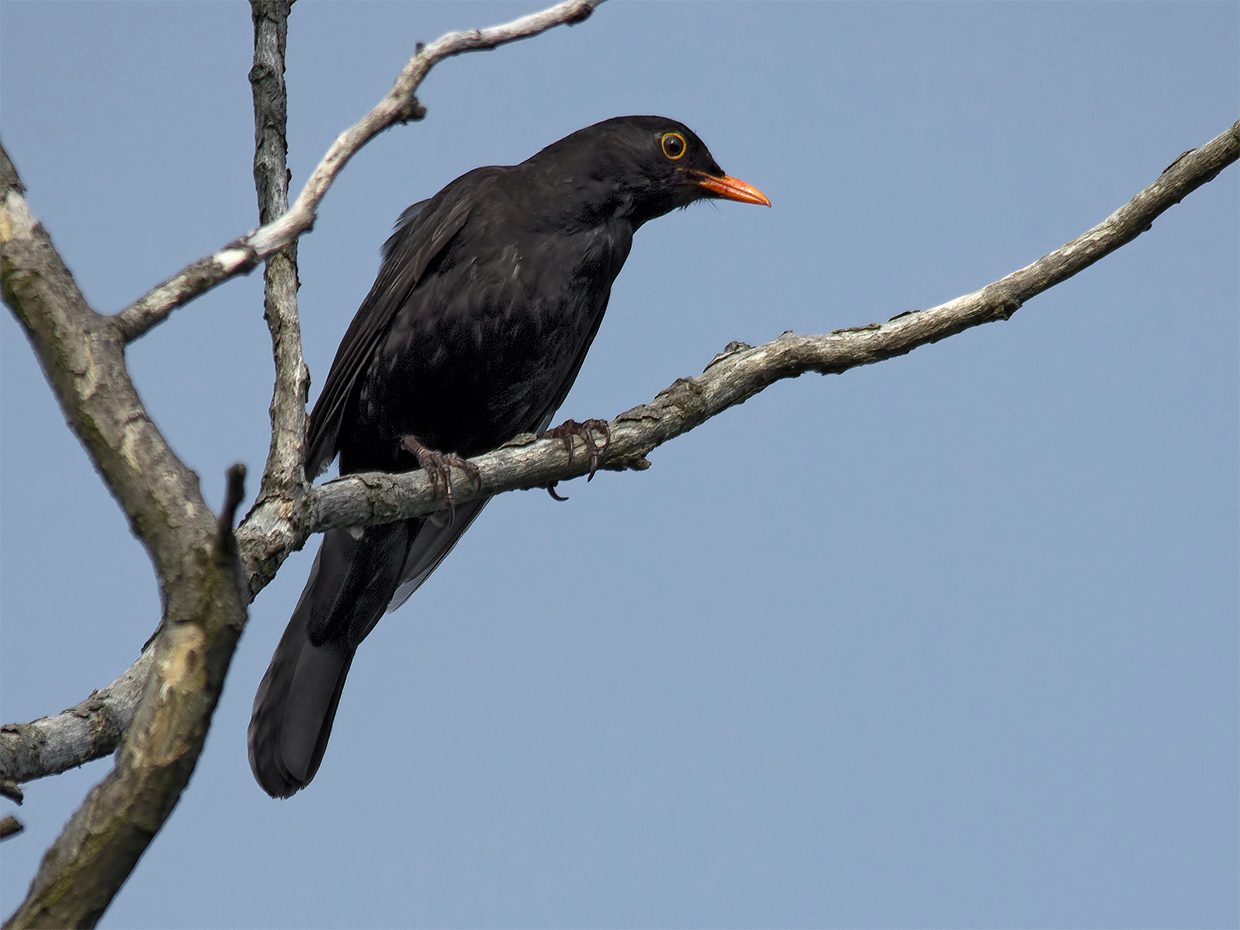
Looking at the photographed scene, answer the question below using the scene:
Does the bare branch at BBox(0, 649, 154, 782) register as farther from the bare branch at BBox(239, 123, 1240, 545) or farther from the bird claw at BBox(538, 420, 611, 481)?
the bird claw at BBox(538, 420, 611, 481)

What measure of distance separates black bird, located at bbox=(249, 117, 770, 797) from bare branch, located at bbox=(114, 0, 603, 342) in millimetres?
1763

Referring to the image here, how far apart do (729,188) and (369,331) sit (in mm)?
1727

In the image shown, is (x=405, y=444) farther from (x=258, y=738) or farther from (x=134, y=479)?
(x=134, y=479)

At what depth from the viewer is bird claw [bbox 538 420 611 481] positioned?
3881 mm

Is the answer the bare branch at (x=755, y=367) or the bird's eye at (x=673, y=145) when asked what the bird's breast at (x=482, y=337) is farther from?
the bare branch at (x=755, y=367)

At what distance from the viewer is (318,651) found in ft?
16.1

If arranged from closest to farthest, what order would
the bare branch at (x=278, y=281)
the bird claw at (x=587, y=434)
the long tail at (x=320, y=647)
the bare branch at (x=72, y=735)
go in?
the bare branch at (x=72, y=735) < the bare branch at (x=278, y=281) < the bird claw at (x=587, y=434) < the long tail at (x=320, y=647)

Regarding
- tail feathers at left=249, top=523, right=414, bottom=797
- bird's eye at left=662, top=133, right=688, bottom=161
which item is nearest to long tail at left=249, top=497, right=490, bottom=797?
tail feathers at left=249, top=523, right=414, bottom=797

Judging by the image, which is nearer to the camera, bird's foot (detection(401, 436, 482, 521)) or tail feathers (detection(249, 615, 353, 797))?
bird's foot (detection(401, 436, 482, 521))

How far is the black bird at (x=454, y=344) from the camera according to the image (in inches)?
181

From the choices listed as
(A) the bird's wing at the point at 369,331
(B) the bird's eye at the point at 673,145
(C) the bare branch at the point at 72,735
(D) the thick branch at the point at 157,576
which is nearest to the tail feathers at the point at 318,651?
(A) the bird's wing at the point at 369,331

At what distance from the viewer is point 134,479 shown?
2.10 metres

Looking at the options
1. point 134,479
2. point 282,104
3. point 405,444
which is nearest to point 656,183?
point 405,444

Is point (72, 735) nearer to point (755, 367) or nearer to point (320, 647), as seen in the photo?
point (320, 647)
